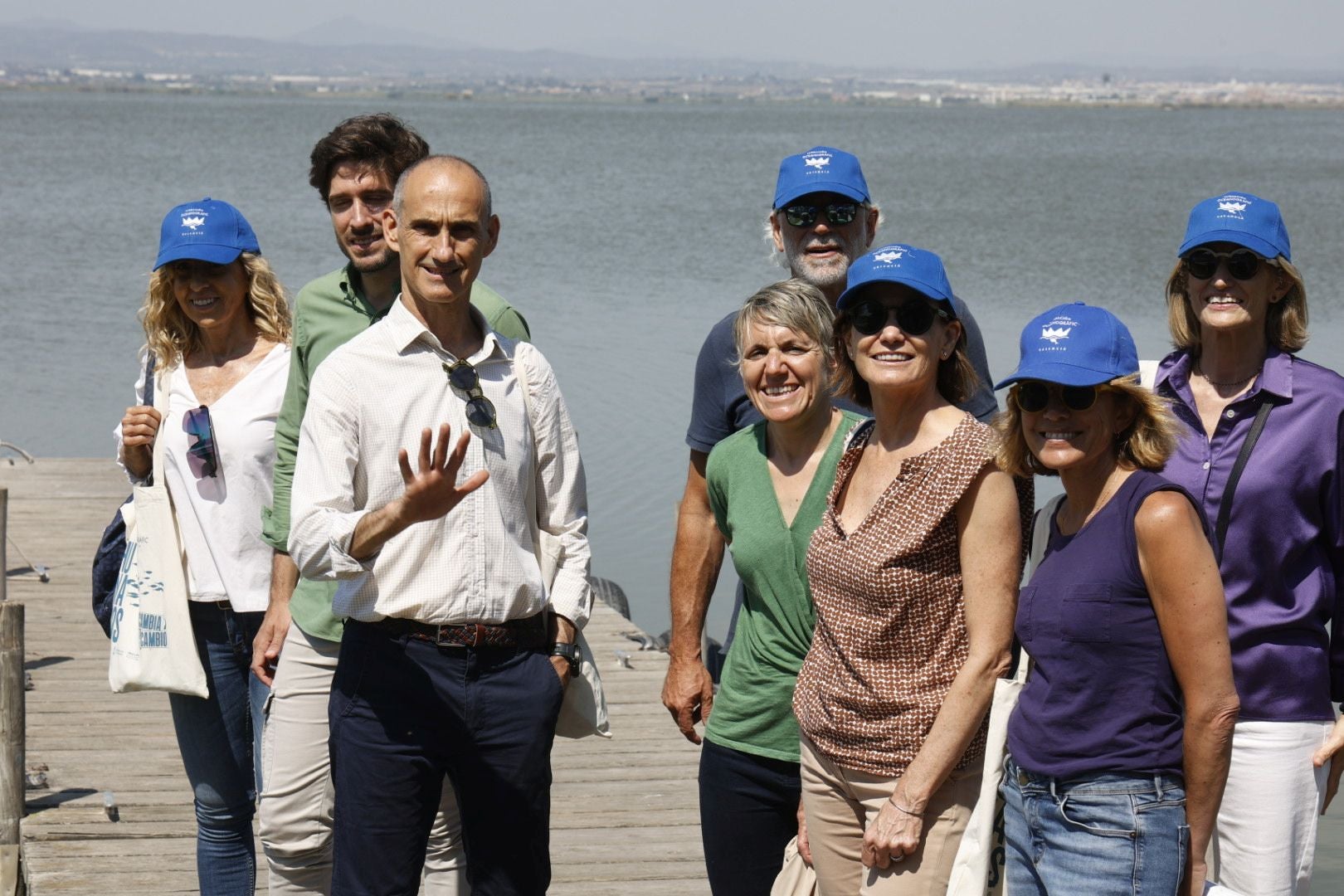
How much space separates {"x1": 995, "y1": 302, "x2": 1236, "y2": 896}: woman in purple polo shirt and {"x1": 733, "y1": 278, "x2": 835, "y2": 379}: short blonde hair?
0.59 m

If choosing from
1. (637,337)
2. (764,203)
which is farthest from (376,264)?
(764,203)

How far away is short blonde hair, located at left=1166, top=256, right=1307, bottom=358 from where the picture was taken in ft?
11.9

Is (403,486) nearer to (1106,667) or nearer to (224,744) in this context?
(224,744)

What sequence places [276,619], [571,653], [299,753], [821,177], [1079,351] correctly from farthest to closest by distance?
1. [821,177]
2. [276,619]
3. [299,753]
4. [571,653]
5. [1079,351]

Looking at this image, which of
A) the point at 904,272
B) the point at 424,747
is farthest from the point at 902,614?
the point at 424,747

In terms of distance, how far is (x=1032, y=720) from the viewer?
310 cm

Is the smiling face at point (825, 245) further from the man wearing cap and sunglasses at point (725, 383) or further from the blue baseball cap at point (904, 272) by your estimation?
the blue baseball cap at point (904, 272)

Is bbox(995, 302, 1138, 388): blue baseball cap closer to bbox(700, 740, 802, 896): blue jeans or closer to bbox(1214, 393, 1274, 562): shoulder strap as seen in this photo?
bbox(1214, 393, 1274, 562): shoulder strap

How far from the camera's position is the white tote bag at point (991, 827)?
316 cm

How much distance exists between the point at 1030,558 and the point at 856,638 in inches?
14.9

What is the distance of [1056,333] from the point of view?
10.3 ft

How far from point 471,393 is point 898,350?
2.92 ft

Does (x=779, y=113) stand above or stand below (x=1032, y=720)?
below

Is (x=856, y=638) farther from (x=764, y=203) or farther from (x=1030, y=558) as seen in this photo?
(x=764, y=203)
